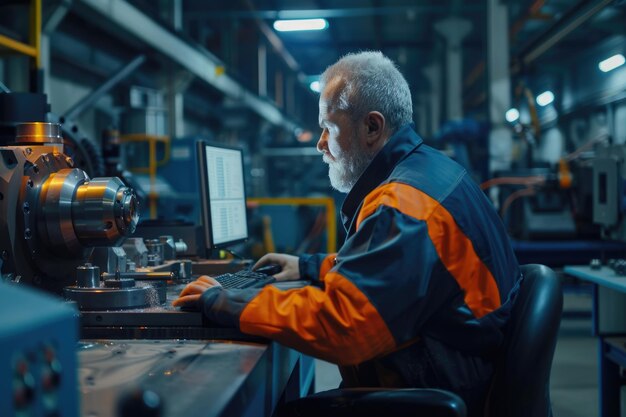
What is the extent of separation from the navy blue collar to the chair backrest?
1.21 feet

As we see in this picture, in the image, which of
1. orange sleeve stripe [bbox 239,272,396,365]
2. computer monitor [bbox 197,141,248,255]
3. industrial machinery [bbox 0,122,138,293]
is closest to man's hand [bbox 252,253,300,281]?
computer monitor [bbox 197,141,248,255]

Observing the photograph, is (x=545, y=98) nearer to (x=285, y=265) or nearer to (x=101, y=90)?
(x=101, y=90)

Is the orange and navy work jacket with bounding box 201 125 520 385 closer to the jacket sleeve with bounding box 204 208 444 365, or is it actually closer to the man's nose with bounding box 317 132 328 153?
the jacket sleeve with bounding box 204 208 444 365

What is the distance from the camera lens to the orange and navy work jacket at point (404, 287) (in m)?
1.11

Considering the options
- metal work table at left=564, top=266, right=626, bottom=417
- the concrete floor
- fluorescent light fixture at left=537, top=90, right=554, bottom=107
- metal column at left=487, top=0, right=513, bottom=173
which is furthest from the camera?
fluorescent light fixture at left=537, top=90, right=554, bottom=107

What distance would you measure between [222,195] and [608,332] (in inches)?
61.2

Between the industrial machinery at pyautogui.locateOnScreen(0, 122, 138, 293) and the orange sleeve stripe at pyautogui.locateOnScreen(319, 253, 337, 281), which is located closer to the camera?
the industrial machinery at pyautogui.locateOnScreen(0, 122, 138, 293)

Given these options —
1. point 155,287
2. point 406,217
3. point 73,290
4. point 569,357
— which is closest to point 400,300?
point 406,217

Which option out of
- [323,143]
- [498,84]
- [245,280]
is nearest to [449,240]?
[323,143]

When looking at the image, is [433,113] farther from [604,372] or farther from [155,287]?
[155,287]

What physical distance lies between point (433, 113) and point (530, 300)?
12073 millimetres

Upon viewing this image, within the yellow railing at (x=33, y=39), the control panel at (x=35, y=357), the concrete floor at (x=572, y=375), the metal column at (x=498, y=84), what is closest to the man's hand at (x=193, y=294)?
the control panel at (x=35, y=357)

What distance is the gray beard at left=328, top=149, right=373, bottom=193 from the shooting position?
1.50 m

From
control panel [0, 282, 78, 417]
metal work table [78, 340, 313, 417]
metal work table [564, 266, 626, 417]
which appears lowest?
metal work table [564, 266, 626, 417]
